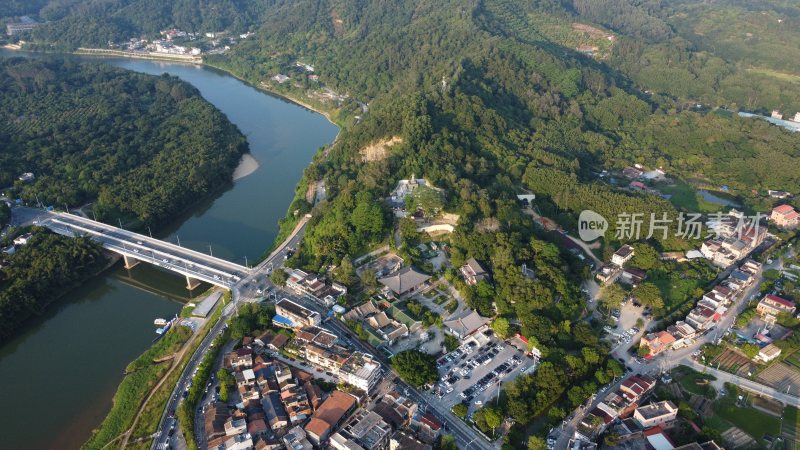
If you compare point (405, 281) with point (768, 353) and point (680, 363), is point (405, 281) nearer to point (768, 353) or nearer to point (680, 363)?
point (680, 363)

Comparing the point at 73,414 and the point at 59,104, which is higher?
the point at 59,104

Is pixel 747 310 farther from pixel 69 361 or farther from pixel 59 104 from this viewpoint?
pixel 59 104

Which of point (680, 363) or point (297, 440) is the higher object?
point (297, 440)

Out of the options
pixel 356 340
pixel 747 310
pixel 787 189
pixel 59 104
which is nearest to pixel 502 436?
pixel 356 340

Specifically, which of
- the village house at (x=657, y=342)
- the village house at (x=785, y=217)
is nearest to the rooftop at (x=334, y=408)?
the village house at (x=657, y=342)

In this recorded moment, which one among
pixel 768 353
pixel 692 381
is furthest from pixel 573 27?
pixel 692 381

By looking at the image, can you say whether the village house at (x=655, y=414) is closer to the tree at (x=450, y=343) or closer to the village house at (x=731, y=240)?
the tree at (x=450, y=343)
